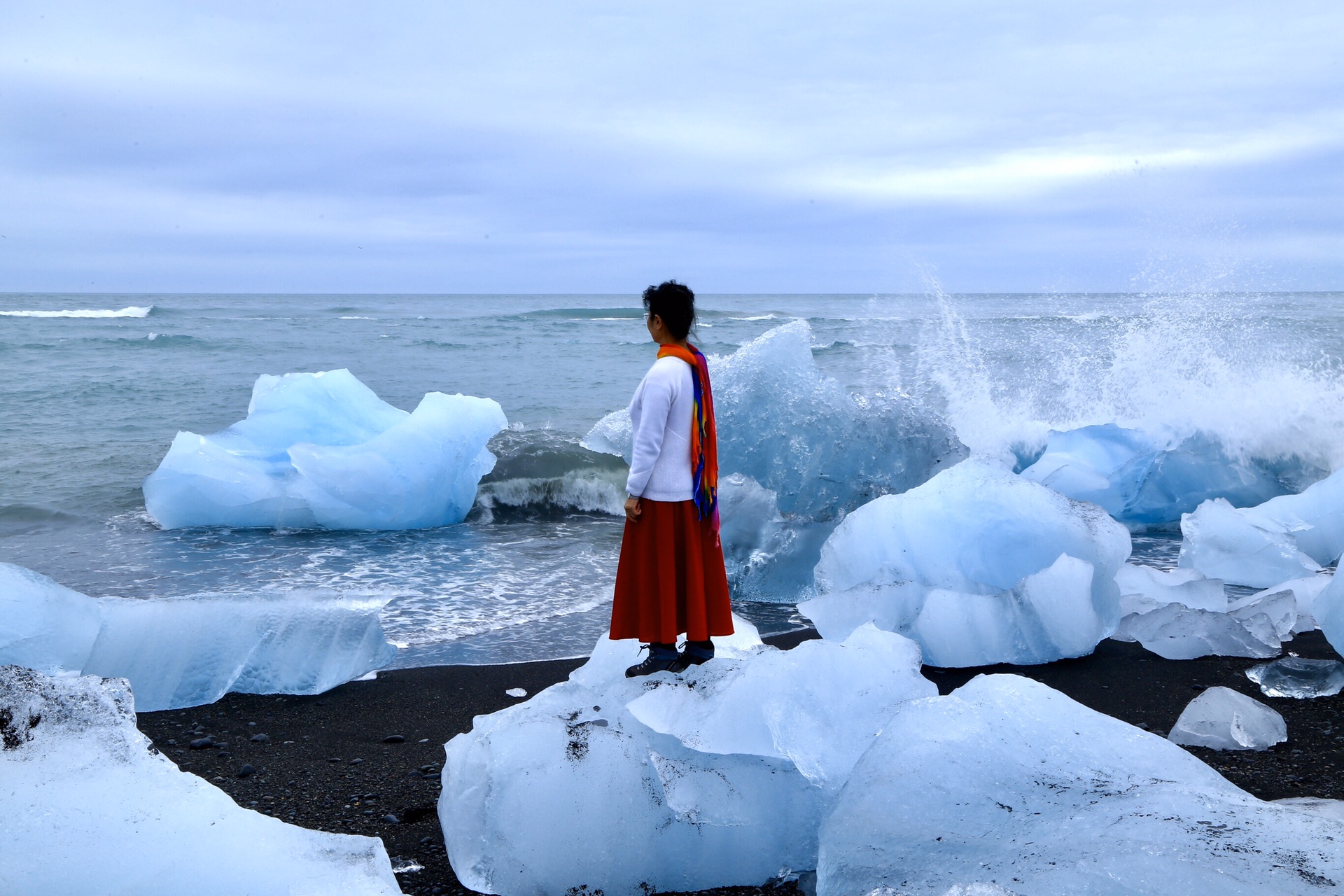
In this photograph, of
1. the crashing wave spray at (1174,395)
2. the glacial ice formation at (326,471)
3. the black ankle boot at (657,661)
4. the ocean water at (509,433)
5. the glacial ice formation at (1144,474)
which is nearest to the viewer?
the black ankle boot at (657,661)

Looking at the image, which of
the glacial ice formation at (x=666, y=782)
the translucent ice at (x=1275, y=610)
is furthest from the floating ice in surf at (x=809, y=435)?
the glacial ice formation at (x=666, y=782)

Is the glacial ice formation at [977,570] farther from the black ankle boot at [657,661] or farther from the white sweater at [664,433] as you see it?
the white sweater at [664,433]

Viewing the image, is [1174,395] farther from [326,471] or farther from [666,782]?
[666,782]

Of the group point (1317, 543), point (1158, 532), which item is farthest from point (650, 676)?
point (1158, 532)

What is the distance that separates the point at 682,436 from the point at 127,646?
238 cm

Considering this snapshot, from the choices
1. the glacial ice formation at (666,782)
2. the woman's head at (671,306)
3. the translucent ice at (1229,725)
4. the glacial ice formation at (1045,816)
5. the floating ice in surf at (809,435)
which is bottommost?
the translucent ice at (1229,725)

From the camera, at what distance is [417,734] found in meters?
3.64

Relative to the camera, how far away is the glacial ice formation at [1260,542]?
5.39m

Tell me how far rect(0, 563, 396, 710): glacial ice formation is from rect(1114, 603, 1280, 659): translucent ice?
11.0 feet

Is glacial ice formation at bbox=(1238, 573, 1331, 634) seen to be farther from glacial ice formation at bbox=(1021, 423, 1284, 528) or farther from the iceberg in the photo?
glacial ice formation at bbox=(1021, 423, 1284, 528)

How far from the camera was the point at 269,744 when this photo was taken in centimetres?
352

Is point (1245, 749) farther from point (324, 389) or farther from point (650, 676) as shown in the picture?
point (324, 389)

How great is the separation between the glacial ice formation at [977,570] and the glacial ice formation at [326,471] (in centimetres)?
371

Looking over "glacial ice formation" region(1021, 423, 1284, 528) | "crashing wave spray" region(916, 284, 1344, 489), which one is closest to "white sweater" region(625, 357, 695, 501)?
"glacial ice formation" region(1021, 423, 1284, 528)
